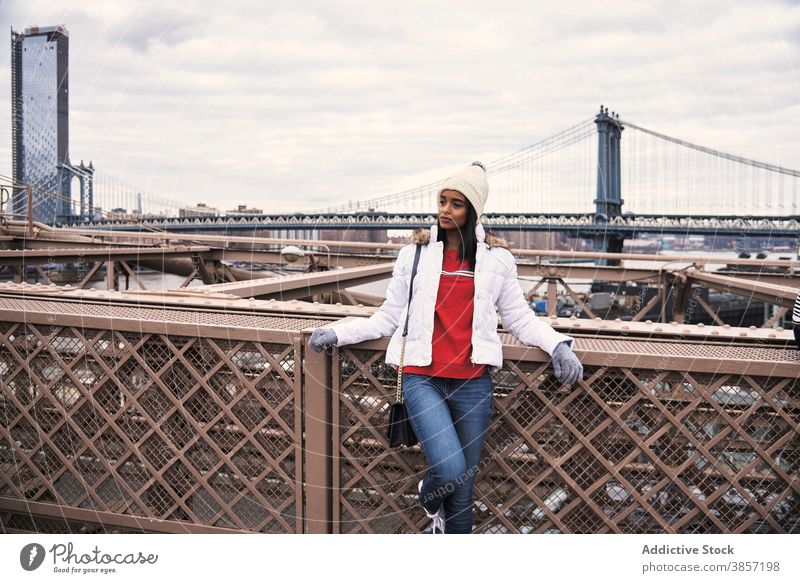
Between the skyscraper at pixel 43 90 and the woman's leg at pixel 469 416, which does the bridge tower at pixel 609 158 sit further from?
the woman's leg at pixel 469 416

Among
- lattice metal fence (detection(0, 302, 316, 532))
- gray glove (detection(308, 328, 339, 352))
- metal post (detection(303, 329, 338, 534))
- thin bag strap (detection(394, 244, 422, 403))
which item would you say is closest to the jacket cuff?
thin bag strap (detection(394, 244, 422, 403))

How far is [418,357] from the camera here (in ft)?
10.2

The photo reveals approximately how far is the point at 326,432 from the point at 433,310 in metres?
0.90

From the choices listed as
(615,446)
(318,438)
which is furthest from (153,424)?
(615,446)

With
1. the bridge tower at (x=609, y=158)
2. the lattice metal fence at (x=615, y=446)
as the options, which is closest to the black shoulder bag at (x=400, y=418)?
the lattice metal fence at (x=615, y=446)

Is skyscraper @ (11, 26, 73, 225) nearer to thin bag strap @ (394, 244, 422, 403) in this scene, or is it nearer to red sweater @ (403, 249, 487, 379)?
thin bag strap @ (394, 244, 422, 403)

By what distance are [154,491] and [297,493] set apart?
2.98ft

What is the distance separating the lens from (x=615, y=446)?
331 centimetres

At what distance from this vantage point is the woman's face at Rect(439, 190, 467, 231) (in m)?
3.18

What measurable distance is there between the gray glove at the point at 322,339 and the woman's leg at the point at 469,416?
1.89ft

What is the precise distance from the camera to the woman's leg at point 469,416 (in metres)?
3.15

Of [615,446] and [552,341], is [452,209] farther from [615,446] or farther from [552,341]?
[615,446]

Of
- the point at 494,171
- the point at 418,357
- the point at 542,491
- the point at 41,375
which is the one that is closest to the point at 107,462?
the point at 41,375

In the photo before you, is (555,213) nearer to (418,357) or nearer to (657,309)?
(657,309)
